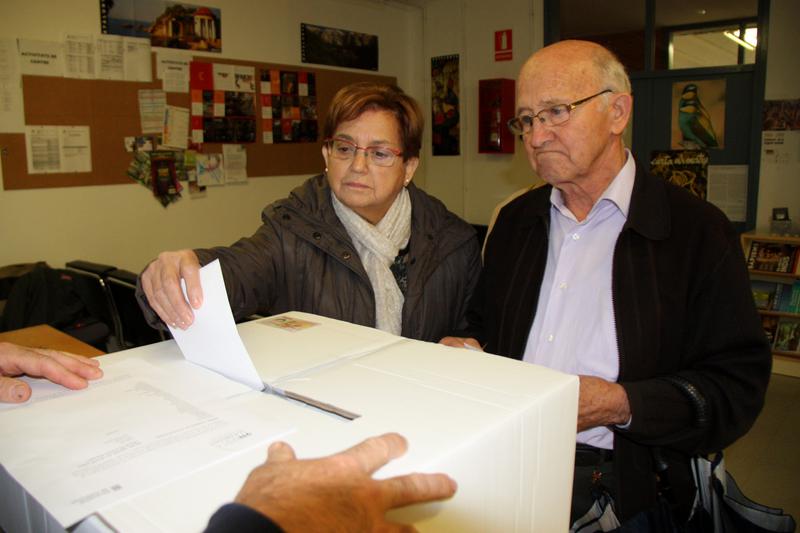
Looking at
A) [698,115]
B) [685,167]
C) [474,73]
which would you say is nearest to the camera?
[698,115]

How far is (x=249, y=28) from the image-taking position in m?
4.70

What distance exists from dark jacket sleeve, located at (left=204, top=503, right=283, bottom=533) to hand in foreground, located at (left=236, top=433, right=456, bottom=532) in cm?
1

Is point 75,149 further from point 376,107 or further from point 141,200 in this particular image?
point 376,107

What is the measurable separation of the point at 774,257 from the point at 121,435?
468 centimetres

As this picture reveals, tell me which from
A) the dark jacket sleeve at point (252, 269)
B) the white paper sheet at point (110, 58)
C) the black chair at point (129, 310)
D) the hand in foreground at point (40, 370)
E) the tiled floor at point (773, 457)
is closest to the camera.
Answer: the hand in foreground at point (40, 370)

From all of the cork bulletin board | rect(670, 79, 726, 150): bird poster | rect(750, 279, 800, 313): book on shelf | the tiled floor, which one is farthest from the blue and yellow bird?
the cork bulletin board

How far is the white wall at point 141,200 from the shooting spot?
3611 mm

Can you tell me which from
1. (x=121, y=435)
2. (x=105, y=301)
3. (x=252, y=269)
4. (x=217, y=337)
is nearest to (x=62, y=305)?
(x=105, y=301)

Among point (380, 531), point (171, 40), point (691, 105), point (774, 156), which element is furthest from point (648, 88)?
point (380, 531)

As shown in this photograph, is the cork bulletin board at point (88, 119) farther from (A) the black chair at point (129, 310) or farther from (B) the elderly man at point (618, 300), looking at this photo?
(B) the elderly man at point (618, 300)

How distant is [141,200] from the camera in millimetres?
4156

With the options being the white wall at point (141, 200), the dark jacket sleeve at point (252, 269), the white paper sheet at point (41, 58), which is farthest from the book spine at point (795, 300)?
the white paper sheet at point (41, 58)

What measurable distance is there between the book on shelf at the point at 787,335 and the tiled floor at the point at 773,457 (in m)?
0.41

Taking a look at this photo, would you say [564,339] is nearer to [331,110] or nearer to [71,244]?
[331,110]
